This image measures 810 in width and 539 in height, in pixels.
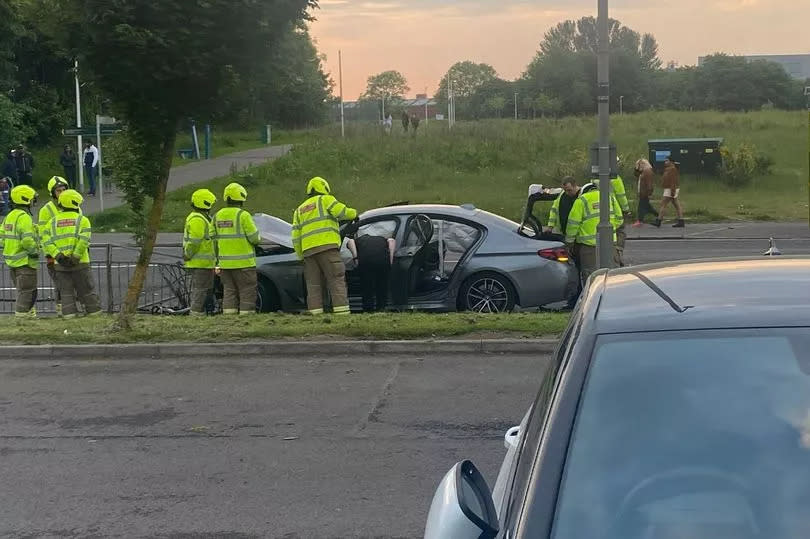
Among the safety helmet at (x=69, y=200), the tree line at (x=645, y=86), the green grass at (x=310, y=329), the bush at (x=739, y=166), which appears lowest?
the green grass at (x=310, y=329)

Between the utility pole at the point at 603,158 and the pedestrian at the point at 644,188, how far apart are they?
1130 cm

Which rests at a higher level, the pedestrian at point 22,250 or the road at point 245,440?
the pedestrian at point 22,250

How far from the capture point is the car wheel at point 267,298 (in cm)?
1350

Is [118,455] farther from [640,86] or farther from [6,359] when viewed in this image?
[640,86]

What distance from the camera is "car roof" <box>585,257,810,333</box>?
107 inches

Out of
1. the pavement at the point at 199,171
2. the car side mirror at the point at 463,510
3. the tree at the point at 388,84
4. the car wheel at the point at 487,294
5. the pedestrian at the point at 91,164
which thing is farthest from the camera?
the tree at the point at 388,84

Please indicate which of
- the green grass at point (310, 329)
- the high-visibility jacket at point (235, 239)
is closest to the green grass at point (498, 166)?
the high-visibility jacket at point (235, 239)

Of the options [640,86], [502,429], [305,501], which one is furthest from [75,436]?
[640,86]

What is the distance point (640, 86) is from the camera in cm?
8244

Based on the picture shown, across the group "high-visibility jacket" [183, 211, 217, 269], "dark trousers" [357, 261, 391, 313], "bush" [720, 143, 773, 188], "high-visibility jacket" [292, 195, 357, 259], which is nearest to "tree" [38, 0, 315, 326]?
"high-visibility jacket" [183, 211, 217, 269]

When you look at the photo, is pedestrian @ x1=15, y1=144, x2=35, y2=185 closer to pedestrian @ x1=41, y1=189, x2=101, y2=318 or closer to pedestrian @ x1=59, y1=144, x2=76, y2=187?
pedestrian @ x1=59, y1=144, x2=76, y2=187

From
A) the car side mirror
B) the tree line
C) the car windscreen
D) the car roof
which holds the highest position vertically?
the tree line

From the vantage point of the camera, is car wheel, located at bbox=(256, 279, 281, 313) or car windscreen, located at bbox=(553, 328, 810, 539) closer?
car windscreen, located at bbox=(553, 328, 810, 539)

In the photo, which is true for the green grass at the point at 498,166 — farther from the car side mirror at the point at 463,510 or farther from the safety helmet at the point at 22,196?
the car side mirror at the point at 463,510
